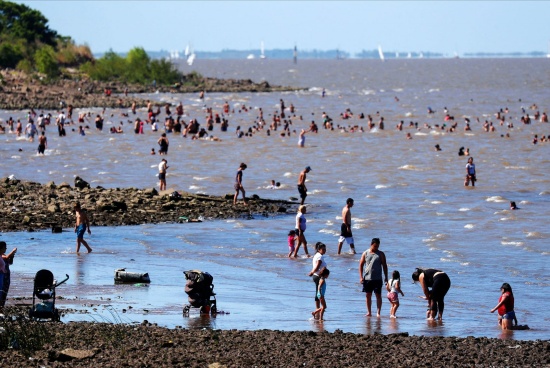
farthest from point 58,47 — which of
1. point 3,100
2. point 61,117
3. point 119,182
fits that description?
point 119,182

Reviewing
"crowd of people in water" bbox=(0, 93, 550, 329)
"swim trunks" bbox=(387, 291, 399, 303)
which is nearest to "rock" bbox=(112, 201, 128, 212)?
"crowd of people in water" bbox=(0, 93, 550, 329)

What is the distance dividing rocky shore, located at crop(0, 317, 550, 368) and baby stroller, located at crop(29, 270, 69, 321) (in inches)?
19.3

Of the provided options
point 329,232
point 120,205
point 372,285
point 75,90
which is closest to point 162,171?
point 120,205

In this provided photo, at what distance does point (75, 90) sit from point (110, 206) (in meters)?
77.4

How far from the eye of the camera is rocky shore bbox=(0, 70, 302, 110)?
9350 centimetres

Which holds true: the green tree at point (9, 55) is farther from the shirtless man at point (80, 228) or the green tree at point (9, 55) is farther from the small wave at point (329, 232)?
the shirtless man at point (80, 228)

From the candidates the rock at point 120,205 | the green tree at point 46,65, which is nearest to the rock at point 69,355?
the rock at point 120,205

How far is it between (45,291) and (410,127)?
60.5 meters

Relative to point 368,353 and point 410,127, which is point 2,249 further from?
point 410,127

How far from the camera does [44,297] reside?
16547 mm

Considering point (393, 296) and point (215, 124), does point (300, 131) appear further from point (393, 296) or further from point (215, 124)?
point (393, 296)

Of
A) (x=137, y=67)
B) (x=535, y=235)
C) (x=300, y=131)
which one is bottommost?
(x=535, y=235)

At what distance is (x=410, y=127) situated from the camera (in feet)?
247

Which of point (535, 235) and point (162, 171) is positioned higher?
point (162, 171)
